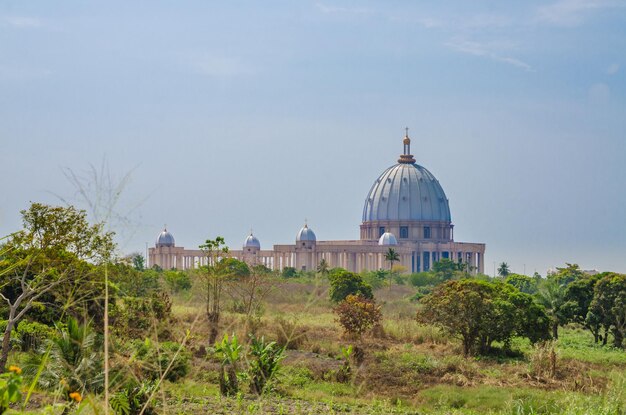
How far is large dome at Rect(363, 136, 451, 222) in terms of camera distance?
388ft

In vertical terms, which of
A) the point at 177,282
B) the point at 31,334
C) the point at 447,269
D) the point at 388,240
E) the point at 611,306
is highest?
the point at 388,240

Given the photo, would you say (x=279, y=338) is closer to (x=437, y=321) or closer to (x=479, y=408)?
(x=437, y=321)

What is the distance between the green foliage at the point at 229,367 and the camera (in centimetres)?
1509

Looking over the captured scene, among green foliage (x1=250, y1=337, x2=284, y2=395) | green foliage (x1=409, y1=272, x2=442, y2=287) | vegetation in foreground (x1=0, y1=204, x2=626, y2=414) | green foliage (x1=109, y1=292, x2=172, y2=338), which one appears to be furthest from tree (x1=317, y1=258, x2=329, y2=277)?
green foliage (x1=409, y1=272, x2=442, y2=287)

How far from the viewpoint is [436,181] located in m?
123

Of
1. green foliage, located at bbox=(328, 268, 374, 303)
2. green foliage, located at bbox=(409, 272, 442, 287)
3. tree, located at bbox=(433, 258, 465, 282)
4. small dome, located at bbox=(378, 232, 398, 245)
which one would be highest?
small dome, located at bbox=(378, 232, 398, 245)

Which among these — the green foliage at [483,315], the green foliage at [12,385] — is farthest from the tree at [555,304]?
the green foliage at [12,385]

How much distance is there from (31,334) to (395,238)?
9362 centimetres

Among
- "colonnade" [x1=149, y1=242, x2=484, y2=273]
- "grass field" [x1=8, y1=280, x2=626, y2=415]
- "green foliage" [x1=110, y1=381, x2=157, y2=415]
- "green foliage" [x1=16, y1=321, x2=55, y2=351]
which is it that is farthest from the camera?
"colonnade" [x1=149, y1=242, x2=484, y2=273]

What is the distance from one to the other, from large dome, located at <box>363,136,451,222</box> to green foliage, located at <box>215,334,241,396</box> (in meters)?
102

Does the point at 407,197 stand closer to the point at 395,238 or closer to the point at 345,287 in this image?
the point at 395,238

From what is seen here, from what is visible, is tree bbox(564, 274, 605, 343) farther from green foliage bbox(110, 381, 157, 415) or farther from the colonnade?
the colonnade

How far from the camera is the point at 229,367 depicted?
16156mm

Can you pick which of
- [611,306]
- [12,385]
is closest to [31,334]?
[12,385]
